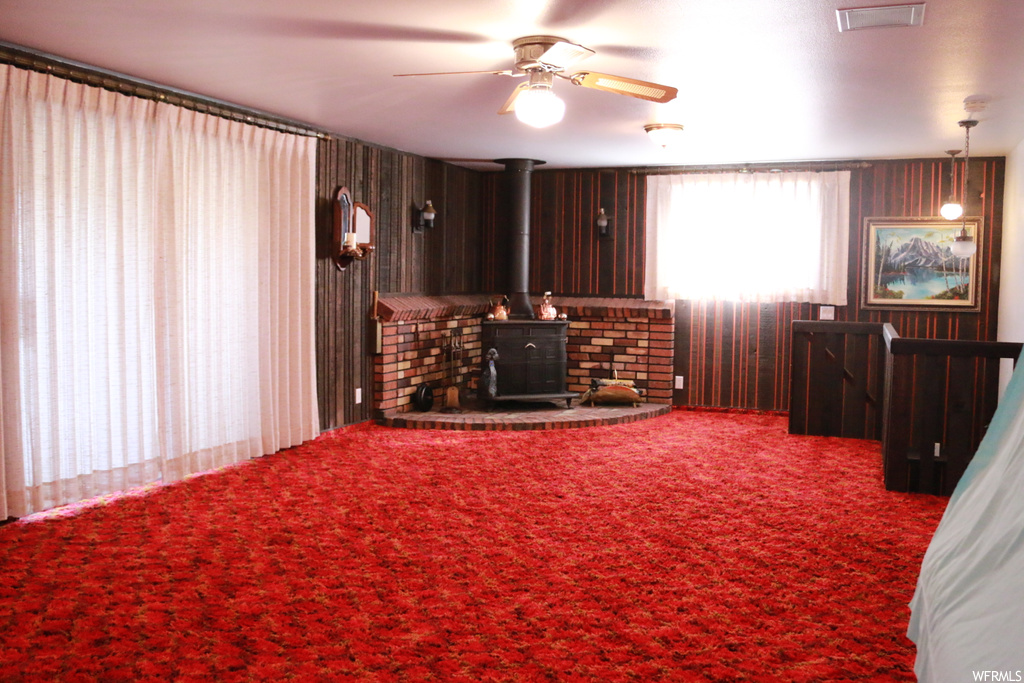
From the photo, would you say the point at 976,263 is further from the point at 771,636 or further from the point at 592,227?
the point at 771,636

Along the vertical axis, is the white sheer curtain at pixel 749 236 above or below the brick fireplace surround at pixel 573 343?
above

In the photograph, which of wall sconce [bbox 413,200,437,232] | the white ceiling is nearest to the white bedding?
the white ceiling

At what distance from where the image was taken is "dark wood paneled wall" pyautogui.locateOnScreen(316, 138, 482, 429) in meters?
6.35

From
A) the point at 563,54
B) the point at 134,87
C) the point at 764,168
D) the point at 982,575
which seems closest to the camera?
the point at 982,575

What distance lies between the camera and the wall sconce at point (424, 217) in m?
7.46

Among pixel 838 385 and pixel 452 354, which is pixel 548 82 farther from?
pixel 452 354

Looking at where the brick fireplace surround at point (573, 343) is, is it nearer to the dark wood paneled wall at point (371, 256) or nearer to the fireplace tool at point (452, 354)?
A: the fireplace tool at point (452, 354)

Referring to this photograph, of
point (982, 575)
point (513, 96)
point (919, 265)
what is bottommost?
point (982, 575)

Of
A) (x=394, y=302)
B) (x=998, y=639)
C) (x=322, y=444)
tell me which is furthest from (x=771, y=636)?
(x=394, y=302)

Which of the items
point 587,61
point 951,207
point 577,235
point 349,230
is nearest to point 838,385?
point 951,207

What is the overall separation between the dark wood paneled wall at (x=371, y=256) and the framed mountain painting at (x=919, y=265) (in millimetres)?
3995

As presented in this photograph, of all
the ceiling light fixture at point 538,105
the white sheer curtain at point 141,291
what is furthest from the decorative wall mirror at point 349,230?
the ceiling light fixture at point 538,105

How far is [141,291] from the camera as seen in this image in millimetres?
4711

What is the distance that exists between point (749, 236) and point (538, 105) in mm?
4559
